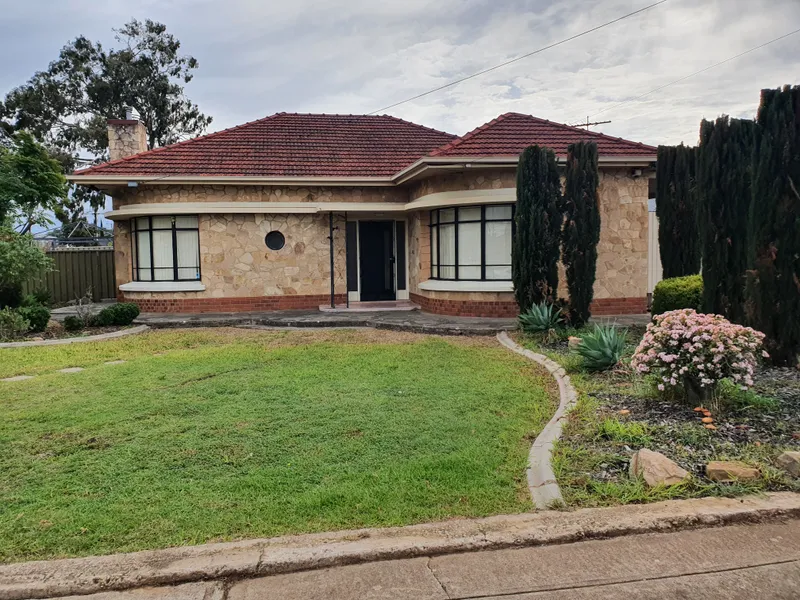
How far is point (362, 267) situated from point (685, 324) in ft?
37.0

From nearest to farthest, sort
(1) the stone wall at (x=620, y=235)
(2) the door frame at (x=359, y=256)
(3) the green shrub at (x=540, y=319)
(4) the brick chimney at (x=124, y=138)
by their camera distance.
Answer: (3) the green shrub at (x=540, y=319)
(1) the stone wall at (x=620, y=235)
(2) the door frame at (x=359, y=256)
(4) the brick chimney at (x=124, y=138)

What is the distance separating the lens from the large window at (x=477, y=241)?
13258mm

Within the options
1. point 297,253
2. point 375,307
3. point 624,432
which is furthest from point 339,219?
point 624,432

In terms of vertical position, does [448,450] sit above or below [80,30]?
below

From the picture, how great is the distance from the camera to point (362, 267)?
16297 mm

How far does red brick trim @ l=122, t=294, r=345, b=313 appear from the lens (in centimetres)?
1520

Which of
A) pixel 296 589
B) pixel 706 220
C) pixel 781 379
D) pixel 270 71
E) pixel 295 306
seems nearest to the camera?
pixel 296 589

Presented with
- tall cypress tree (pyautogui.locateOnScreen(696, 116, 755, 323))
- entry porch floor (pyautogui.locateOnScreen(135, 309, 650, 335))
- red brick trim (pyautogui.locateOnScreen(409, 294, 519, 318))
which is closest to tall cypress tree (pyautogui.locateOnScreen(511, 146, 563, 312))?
entry porch floor (pyautogui.locateOnScreen(135, 309, 650, 335))

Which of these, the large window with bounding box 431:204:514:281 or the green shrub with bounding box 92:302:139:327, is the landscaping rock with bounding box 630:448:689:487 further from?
the green shrub with bounding box 92:302:139:327

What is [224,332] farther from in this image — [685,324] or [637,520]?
[637,520]

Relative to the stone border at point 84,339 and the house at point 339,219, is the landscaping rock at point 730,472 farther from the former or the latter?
the stone border at point 84,339

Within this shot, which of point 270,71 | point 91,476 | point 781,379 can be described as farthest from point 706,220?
point 270,71

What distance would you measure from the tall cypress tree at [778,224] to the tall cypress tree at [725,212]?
716 millimetres

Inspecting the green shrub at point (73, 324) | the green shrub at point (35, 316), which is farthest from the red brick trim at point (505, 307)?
the green shrub at point (35, 316)
